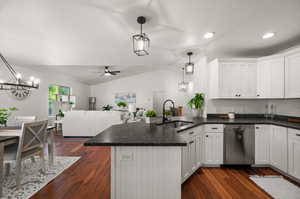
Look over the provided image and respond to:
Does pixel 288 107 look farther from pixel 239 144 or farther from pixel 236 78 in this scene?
pixel 239 144

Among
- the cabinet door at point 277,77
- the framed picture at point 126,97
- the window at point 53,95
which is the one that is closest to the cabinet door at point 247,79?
the cabinet door at point 277,77

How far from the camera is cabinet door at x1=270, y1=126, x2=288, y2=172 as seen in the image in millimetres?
2361

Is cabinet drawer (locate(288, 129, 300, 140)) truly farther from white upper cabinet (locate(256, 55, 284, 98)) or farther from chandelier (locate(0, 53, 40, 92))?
chandelier (locate(0, 53, 40, 92))

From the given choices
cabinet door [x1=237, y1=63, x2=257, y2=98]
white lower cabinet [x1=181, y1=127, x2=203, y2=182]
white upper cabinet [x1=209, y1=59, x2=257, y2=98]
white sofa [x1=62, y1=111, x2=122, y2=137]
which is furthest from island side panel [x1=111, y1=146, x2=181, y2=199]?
white sofa [x1=62, y1=111, x2=122, y2=137]

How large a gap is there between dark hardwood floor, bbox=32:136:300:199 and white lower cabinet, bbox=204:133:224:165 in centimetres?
16

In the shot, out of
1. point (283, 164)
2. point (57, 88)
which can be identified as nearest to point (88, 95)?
point (57, 88)

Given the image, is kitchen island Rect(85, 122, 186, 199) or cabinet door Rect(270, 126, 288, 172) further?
cabinet door Rect(270, 126, 288, 172)

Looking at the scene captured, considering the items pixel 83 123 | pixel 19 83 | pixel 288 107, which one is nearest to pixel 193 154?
pixel 288 107

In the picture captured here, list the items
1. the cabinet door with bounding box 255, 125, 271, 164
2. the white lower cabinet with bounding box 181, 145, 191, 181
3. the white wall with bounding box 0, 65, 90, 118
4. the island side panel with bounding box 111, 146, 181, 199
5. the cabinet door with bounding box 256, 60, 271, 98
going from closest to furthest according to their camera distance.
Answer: the island side panel with bounding box 111, 146, 181, 199 → the white lower cabinet with bounding box 181, 145, 191, 181 → the cabinet door with bounding box 255, 125, 271, 164 → the cabinet door with bounding box 256, 60, 271, 98 → the white wall with bounding box 0, 65, 90, 118

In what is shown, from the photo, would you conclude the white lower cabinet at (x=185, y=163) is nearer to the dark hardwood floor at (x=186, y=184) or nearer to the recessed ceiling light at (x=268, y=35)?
the dark hardwood floor at (x=186, y=184)

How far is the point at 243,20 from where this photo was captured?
2.14 metres

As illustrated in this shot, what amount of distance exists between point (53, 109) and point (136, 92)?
4756 mm

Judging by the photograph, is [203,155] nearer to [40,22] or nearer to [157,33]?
[157,33]

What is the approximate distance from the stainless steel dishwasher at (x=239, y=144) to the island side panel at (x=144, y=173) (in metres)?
1.84
